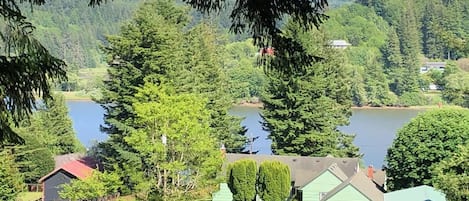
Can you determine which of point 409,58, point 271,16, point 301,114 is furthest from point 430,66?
point 271,16

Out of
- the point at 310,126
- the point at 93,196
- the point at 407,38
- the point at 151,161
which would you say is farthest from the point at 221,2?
the point at 407,38

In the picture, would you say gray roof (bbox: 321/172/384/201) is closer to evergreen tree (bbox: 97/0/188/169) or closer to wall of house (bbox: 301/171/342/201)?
wall of house (bbox: 301/171/342/201)

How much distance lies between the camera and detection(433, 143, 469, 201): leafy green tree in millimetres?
15227

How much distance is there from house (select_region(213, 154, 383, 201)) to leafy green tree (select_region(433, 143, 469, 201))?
3.50 metres

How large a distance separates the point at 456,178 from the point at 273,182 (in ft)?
19.9

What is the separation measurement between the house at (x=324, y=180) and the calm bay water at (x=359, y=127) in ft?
22.3

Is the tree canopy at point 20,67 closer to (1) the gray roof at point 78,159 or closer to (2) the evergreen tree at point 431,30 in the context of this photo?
(1) the gray roof at point 78,159

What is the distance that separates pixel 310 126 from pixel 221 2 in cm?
2274

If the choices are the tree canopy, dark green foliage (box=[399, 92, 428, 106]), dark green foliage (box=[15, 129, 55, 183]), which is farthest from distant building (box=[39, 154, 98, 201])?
dark green foliage (box=[399, 92, 428, 106])

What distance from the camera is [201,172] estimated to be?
55.5 feet

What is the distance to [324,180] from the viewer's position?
2175cm

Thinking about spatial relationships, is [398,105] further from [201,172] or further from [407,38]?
[201,172]

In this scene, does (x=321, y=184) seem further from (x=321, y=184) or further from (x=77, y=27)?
(x=77, y=27)

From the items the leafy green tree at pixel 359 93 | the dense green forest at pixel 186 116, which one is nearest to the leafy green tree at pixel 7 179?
the dense green forest at pixel 186 116
